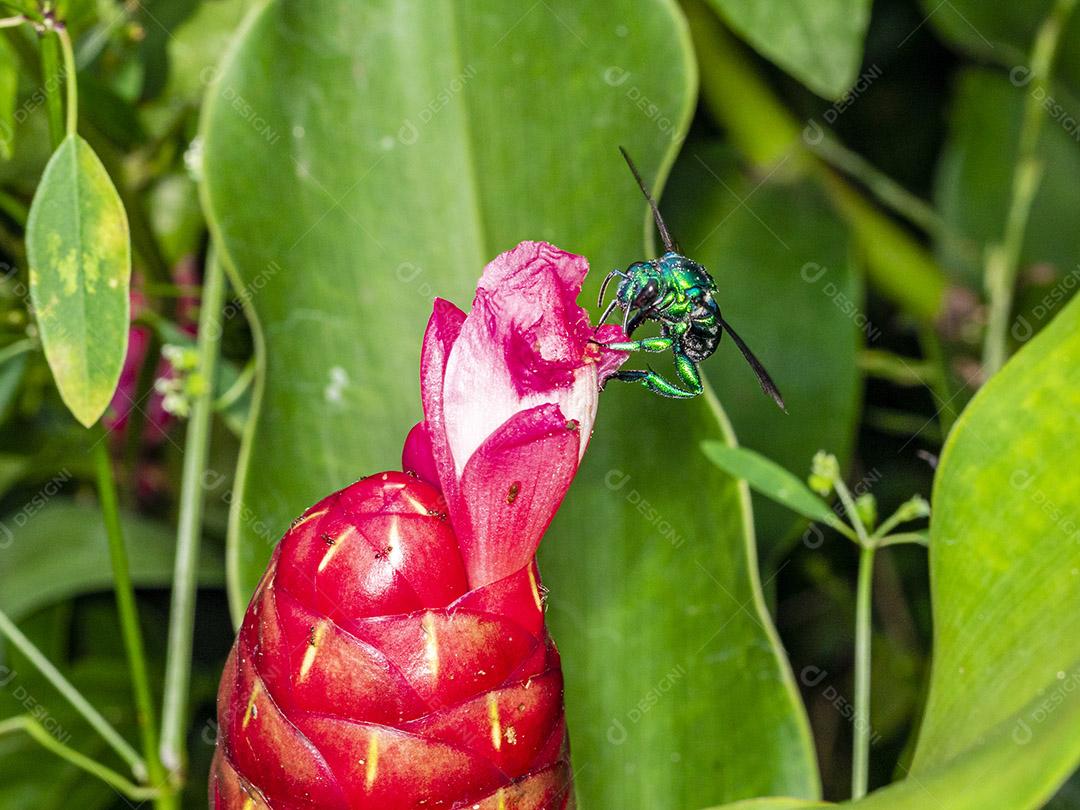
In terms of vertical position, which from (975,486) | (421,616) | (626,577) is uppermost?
(421,616)

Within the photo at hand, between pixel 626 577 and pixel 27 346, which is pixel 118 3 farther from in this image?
pixel 626 577

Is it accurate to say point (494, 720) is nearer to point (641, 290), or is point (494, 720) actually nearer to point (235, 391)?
point (641, 290)

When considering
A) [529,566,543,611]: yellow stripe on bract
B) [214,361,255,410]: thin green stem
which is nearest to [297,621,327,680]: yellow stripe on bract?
[529,566,543,611]: yellow stripe on bract

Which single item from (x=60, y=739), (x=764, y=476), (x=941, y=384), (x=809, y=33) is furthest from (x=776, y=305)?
(x=60, y=739)

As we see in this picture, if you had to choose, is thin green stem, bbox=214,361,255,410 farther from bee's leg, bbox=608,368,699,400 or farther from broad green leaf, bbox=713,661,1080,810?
broad green leaf, bbox=713,661,1080,810

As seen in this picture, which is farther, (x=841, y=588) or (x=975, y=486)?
(x=841, y=588)

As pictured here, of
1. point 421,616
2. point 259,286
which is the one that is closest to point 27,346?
point 259,286

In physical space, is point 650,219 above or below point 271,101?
below
